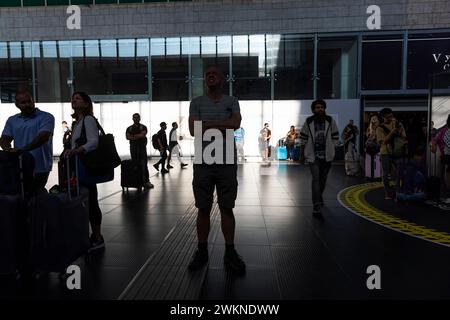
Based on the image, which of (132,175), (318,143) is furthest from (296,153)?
(318,143)

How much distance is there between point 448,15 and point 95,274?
20405 mm

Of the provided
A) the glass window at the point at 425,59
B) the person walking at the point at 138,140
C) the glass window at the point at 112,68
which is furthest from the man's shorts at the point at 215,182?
the glass window at the point at 425,59

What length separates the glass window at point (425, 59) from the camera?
1819 cm

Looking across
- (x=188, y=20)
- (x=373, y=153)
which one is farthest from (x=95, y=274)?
(x=188, y=20)

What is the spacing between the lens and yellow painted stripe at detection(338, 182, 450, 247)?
485 centimetres

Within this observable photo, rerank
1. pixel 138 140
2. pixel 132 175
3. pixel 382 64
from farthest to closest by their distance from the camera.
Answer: pixel 382 64
pixel 138 140
pixel 132 175

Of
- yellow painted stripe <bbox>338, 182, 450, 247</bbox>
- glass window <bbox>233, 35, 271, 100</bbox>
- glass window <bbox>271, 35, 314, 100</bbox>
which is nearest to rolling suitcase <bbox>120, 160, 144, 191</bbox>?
yellow painted stripe <bbox>338, 182, 450, 247</bbox>

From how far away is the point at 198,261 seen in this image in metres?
3.73

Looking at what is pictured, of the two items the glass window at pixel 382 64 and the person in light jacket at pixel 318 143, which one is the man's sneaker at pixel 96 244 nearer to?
the person in light jacket at pixel 318 143

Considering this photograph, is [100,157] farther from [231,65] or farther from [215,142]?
[231,65]

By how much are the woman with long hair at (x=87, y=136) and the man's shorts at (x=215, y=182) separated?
1.23 metres

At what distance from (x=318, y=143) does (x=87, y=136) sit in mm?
3643

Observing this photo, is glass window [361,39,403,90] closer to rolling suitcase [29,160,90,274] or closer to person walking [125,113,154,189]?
person walking [125,113,154,189]
